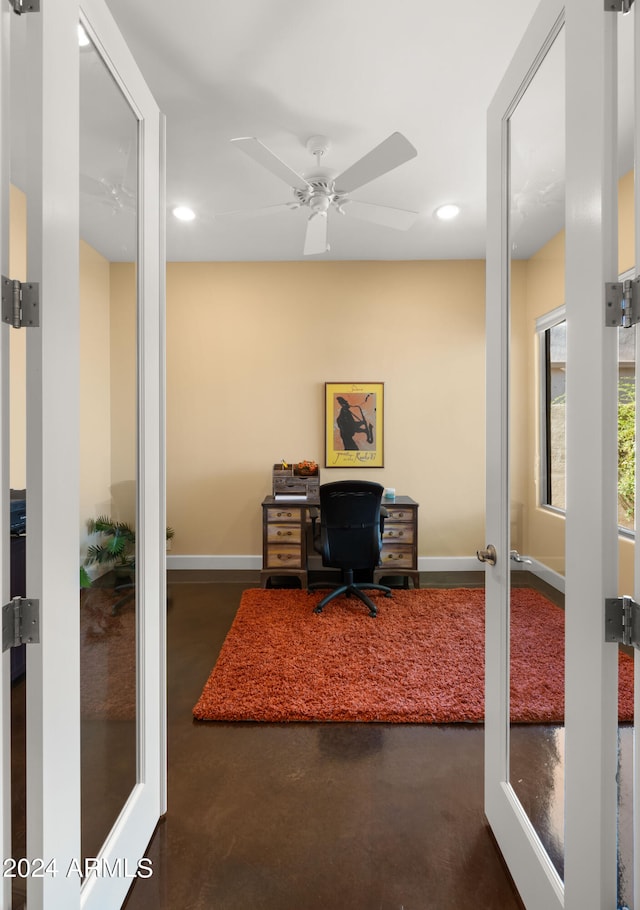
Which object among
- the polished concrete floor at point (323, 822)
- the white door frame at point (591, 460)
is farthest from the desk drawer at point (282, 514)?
the white door frame at point (591, 460)

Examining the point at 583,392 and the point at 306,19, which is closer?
the point at 583,392

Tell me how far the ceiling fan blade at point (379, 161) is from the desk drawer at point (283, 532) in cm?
252

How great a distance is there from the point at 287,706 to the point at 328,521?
1367mm

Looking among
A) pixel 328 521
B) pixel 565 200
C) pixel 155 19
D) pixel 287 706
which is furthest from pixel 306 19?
pixel 287 706

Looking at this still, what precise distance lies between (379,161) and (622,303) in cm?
185

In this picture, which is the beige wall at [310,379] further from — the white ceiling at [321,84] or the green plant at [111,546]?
the green plant at [111,546]

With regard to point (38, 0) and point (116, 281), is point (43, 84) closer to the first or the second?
point (38, 0)

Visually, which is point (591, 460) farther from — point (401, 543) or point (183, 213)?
point (183, 213)

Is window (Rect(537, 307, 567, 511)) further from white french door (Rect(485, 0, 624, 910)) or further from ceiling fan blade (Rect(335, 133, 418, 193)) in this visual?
ceiling fan blade (Rect(335, 133, 418, 193))

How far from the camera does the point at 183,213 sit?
3.56 meters

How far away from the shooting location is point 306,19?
6.35ft

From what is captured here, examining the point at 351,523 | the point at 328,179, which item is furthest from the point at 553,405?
the point at 351,523

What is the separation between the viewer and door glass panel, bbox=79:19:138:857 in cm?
111

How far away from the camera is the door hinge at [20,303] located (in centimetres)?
84
